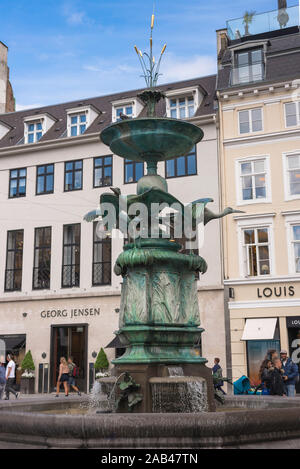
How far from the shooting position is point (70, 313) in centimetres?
2819

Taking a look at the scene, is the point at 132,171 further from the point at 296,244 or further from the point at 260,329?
the point at 260,329

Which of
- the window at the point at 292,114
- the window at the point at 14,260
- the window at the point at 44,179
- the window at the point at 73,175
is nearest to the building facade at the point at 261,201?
the window at the point at 292,114

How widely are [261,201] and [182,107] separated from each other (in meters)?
7.05

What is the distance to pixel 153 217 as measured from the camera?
8.71m

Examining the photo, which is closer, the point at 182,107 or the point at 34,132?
the point at 182,107

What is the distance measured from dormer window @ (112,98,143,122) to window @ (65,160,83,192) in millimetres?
3122

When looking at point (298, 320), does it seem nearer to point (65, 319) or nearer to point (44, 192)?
point (65, 319)

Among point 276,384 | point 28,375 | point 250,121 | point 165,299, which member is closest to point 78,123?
point 250,121

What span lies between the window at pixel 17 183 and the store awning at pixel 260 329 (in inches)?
553

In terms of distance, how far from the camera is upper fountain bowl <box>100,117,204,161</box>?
28.1 feet

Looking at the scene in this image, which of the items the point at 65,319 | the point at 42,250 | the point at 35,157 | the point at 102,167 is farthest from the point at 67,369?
the point at 35,157

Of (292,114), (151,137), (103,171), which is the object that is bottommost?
(151,137)

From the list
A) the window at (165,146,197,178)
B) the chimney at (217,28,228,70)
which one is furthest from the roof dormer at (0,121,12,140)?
the chimney at (217,28,228,70)

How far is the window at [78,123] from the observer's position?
1241 inches
